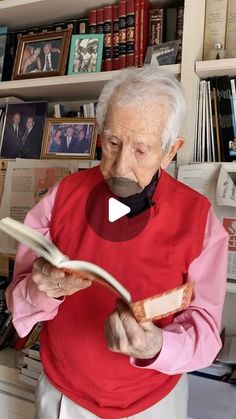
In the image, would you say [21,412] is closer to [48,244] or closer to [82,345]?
[82,345]

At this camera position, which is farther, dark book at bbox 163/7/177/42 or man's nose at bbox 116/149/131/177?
dark book at bbox 163/7/177/42

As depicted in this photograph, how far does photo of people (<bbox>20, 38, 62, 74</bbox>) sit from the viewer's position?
5.08 ft

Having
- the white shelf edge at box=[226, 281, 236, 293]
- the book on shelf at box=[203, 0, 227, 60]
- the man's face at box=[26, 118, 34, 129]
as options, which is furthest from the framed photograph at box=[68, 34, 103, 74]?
the white shelf edge at box=[226, 281, 236, 293]

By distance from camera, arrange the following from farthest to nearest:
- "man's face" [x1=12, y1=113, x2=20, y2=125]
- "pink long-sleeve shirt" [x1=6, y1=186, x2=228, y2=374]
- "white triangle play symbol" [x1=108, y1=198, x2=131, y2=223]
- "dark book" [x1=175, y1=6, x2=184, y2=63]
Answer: "man's face" [x1=12, y1=113, x2=20, y2=125]
"dark book" [x1=175, y1=6, x2=184, y2=63]
"white triangle play symbol" [x1=108, y1=198, x2=131, y2=223]
"pink long-sleeve shirt" [x1=6, y1=186, x2=228, y2=374]

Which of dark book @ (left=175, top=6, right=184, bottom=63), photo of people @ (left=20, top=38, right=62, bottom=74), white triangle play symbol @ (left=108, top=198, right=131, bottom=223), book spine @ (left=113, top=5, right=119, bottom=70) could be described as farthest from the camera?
photo of people @ (left=20, top=38, right=62, bottom=74)

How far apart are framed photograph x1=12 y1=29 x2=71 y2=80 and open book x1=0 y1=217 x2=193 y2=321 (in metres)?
1.05

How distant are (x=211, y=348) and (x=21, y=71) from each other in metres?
1.28

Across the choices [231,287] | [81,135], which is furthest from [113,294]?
[81,135]

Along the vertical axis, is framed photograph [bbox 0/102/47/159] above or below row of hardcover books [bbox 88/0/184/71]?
below

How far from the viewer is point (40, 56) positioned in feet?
5.18

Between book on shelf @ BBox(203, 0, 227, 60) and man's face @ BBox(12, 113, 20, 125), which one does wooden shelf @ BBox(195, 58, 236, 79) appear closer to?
book on shelf @ BBox(203, 0, 227, 60)

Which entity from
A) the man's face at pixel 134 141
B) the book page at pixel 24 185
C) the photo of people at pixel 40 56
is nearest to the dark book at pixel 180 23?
the photo of people at pixel 40 56
